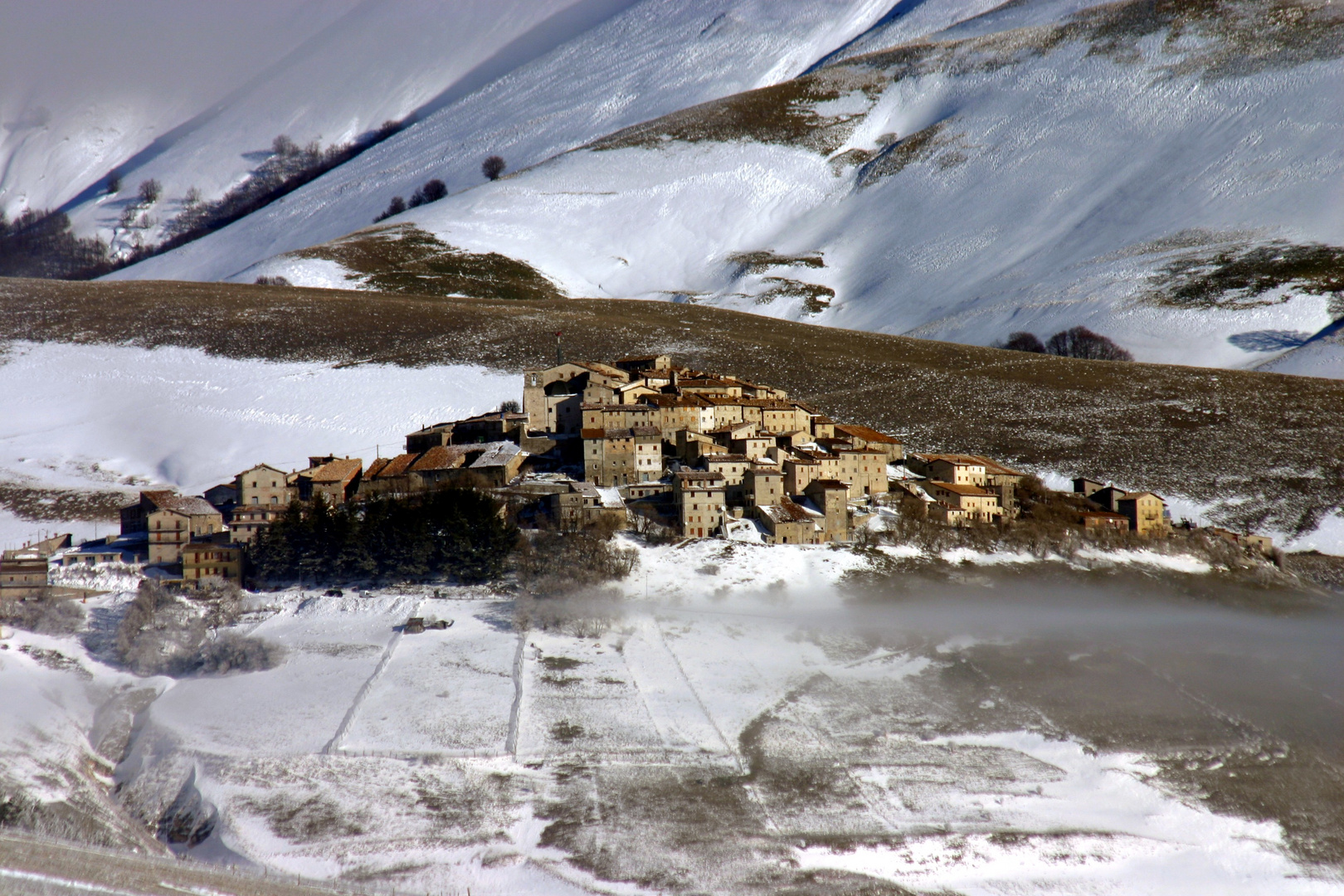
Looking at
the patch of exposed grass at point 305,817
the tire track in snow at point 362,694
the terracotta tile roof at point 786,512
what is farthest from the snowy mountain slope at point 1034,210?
the patch of exposed grass at point 305,817

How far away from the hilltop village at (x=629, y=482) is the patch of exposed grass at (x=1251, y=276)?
66451 mm

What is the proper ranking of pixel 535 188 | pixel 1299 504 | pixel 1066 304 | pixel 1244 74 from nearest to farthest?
1. pixel 1299 504
2. pixel 1066 304
3. pixel 1244 74
4. pixel 535 188

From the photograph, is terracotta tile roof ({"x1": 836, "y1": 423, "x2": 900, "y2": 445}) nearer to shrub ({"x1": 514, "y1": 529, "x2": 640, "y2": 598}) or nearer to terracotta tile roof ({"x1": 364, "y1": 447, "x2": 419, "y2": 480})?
shrub ({"x1": 514, "y1": 529, "x2": 640, "y2": 598})

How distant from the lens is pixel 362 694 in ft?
139

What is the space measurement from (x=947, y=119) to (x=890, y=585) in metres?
161

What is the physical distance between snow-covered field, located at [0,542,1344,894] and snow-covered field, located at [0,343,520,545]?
2650 centimetres

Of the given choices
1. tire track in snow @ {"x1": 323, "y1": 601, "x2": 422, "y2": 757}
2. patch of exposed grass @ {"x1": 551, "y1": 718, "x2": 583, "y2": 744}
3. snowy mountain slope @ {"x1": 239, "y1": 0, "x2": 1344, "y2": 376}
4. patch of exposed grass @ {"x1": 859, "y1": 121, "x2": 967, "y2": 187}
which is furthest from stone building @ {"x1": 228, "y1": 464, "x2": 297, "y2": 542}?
patch of exposed grass @ {"x1": 859, "y1": 121, "x2": 967, "y2": 187}

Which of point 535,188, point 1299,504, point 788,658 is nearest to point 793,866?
point 788,658

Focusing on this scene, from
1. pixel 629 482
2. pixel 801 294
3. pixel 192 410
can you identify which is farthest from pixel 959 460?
pixel 801 294

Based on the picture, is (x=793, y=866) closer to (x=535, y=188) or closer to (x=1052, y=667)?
(x=1052, y=667)

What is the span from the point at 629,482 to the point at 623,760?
28.4 metres

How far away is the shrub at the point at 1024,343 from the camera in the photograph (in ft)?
396

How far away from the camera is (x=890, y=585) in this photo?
182ft

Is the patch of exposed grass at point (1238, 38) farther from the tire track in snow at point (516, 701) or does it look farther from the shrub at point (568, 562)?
the tire track in snow at point (516, 701)
